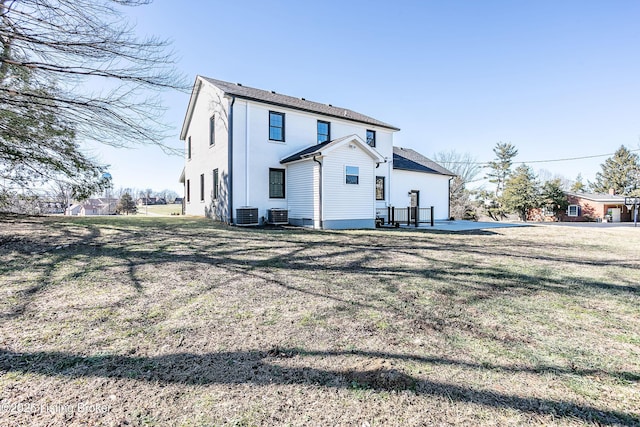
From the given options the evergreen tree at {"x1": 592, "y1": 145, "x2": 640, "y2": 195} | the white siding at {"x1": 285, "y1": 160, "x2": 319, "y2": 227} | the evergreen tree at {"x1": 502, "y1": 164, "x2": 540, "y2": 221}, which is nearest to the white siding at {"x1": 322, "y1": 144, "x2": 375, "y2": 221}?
the white siding at {"x1": 285, "y1": 160, "x2": 319, "y2": 227}

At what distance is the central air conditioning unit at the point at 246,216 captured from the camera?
12164 mm

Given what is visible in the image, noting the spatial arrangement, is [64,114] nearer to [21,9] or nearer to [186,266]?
[21,9]

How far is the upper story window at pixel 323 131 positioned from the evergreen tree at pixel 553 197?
30.9 m

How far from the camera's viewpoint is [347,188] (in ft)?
41.0

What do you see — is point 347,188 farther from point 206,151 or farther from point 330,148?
point 206,151

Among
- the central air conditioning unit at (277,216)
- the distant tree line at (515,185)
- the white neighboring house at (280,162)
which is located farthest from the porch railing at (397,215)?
the distant tree line at (515,185)

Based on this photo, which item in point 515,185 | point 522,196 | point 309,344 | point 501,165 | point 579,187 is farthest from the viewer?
point 501,165

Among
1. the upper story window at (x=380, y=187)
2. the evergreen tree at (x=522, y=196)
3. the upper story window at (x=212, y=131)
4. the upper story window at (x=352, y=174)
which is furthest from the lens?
the evergreen tree at (x=522, y=196)

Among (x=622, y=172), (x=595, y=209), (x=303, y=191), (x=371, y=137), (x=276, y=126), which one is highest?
(x=622, y=172)

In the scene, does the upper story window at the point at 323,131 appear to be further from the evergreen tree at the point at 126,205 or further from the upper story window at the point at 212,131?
the evergreen tree at the point at 126,205

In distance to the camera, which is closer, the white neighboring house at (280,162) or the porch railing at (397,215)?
the white neighboring house at (280,162)

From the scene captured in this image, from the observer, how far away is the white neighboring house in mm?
12125

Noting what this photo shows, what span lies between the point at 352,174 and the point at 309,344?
10.6 metres

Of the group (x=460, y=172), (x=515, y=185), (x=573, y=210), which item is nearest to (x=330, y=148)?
(x=515, y=185)
